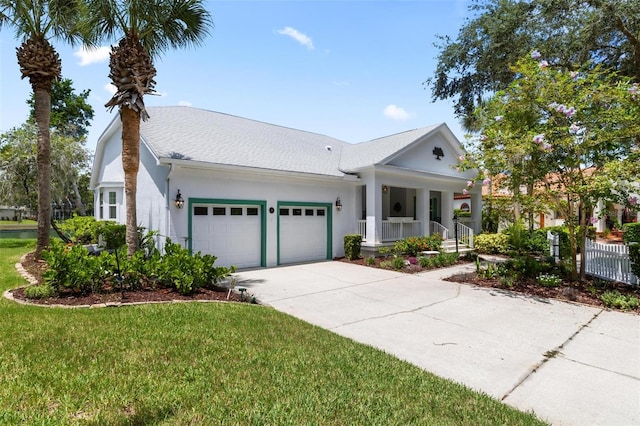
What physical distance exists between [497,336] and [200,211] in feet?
29.4

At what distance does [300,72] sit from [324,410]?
474 inches

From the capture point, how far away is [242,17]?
32.8ft

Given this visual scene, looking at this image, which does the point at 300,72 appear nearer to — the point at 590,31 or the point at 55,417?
the point at 590,31

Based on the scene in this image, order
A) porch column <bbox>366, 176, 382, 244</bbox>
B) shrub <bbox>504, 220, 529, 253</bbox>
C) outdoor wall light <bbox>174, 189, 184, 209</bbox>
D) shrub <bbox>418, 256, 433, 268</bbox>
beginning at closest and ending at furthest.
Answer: outdoor wall light <bbox>174, 189, 184, 209</bbox>
shrub <bbox>418, 256, 433, 268</bbox>
porch column <bbox>366, 176, 382, 244</bbox>
shrub <bbox>504, 220, 529, 253</bbox>

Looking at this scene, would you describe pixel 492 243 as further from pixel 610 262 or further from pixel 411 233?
pixel 610 262

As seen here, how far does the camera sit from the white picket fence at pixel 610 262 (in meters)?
9.30

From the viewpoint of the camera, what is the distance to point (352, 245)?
44.8 ft

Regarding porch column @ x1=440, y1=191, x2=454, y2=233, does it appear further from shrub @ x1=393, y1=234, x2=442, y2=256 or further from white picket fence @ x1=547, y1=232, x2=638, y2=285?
white picket fence @ x1=547, y1=232, x2=638, y2=285

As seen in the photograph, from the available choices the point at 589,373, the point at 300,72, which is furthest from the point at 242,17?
the point at 589,373

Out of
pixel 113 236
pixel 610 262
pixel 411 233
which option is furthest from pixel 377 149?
pixel 113 236

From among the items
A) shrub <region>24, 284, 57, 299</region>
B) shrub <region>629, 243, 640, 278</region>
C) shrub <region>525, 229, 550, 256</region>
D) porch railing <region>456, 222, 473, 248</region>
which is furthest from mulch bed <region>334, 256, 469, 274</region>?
shrub <region>24, 284, 57, 299</region>

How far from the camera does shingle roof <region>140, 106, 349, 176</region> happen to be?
11242mm

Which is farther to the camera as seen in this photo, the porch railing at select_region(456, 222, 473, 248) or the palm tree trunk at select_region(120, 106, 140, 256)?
the porch railing at select_region(456, 222, 473, 248)

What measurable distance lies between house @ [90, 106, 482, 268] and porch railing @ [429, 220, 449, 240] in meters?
0.10
